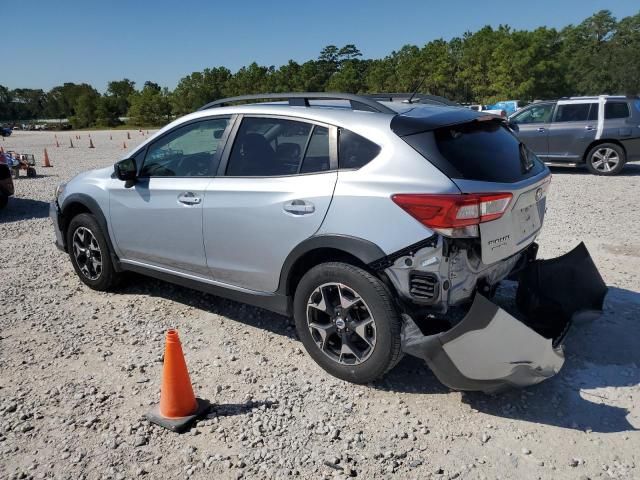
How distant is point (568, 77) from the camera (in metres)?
63.8

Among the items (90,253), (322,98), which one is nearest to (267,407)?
(322,98)

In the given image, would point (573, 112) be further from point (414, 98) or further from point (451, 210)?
point (451, 210)

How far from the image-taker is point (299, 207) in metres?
3.48

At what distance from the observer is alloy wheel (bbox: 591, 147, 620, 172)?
39.0ft

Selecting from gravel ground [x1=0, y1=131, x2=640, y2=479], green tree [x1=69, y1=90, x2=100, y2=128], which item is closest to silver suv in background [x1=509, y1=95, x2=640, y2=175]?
gravel ground [x1=0, y1=131, x2=640, y2=479]

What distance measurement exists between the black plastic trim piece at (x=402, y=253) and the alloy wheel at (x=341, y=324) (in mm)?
253

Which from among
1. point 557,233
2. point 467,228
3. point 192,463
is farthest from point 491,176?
point 557,233

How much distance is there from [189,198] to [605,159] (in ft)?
36.3

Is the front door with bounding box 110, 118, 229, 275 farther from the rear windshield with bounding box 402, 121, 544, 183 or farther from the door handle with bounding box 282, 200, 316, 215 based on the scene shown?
the rear windshield with bounding box 402, 121, 544, 183

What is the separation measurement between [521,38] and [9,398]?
59909mm

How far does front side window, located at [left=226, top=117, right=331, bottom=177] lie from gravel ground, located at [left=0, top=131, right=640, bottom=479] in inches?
55.0

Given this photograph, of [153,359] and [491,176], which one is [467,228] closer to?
[491,176]

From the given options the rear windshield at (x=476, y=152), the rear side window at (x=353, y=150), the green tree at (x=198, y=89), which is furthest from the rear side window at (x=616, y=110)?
the green tree at (x=198, y=89)

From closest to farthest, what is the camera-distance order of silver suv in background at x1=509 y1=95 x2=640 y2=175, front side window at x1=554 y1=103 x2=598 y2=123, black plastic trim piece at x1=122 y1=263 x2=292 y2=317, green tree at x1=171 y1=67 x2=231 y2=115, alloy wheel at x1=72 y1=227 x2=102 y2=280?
black plastic trim piece at x1=122 y1=263 x2=292 y2=317 < alloy wheel at x1=72 y1=227 x2=102 y2=280 < silver suv in background at x1=509 y1=95 x2=640 y2=175 < front side window at x1=554 y1=103 x2=598 y2=123 < green tree at x1=171 y1=67 x2=231 y2=115
